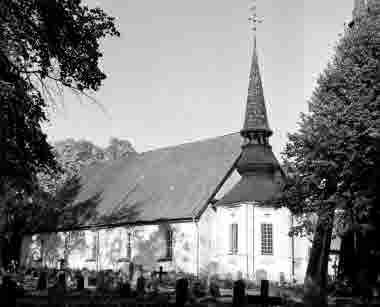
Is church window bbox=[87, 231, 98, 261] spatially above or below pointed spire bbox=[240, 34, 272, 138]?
below

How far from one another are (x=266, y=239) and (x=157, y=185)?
34.6 ft

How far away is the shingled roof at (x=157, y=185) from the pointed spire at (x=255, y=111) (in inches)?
75.6

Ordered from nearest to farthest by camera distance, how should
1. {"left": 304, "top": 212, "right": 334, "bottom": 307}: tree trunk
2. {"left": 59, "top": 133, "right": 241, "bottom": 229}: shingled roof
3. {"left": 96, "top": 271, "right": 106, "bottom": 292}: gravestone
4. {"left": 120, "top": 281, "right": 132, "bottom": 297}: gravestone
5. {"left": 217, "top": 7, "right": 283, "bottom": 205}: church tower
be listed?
{"left": 120, "top": 281, "right": 132, "bottom": 297}: gravestone < {"left": 96, "top": 271, "right": 106, "bottom": 292}: gravestone < {"left": 304, "top": 212, "right": 334, "bottom": 307}: tree trunk < {"left": 217, "top": 7, "right": 283, "bottom": 205}: church tower < {"left": 59, "top": 133, "right": 241, "bottom": 229}: shingled roof

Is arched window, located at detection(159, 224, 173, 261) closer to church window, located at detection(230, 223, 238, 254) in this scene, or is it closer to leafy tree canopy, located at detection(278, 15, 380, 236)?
church window, located at detection(230, 223, 238, 254)

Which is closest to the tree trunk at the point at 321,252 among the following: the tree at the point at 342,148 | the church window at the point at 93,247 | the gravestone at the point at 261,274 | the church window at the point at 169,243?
Answer: the tree at the point at 342,148

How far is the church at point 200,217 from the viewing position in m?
32.5

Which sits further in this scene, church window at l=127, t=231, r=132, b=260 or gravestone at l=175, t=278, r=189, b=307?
church window at l=127, t=231, r=132, b=260

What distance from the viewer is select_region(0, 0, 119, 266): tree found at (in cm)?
1634

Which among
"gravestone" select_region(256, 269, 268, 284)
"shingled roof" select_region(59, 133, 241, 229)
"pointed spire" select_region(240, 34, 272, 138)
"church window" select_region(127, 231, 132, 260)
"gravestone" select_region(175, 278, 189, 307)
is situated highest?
"pointed spire" select_region(240, 34, 272, 138)

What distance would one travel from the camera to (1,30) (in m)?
16.0

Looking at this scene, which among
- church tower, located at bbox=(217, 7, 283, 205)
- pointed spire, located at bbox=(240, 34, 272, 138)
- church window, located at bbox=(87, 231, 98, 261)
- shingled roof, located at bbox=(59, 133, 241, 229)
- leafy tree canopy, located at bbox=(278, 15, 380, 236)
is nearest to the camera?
leafy tree canopy, located at bbox=(278, 15, 380, 236)

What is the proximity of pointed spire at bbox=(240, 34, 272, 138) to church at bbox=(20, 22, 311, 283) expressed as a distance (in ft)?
0.22

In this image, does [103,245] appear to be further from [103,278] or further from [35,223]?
[103,278]

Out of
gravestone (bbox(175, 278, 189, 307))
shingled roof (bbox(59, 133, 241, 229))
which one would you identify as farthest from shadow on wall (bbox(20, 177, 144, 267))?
gravestone (bbox(175, 278, 189, 307))
